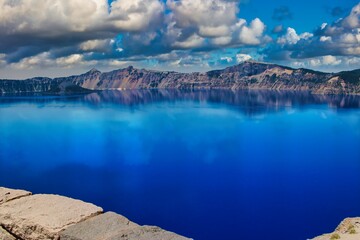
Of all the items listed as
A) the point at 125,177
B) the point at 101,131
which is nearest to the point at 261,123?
the point at 101,131

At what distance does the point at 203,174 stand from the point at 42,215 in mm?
76915

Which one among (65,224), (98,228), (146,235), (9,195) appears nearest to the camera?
(146,235)

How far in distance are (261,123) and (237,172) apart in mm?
91779

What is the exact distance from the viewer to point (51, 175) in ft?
269

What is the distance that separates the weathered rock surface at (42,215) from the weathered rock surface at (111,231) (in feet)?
0.88

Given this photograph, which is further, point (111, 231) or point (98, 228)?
point (98, 228)

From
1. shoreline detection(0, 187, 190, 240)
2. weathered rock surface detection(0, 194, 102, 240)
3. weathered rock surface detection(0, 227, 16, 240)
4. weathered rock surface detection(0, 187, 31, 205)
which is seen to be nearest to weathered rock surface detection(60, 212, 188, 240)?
shoreline detection(0, 187, 190, 240)

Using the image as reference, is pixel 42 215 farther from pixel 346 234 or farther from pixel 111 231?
pixel 346 234

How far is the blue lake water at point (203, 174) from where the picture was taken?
60812 mm

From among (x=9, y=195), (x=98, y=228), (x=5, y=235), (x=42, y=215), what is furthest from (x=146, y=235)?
(x=9, y=195)

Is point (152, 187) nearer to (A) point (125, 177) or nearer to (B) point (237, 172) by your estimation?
(A) point (125, 177)

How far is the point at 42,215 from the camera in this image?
755 cm

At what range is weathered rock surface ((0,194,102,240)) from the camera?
7.13 meters

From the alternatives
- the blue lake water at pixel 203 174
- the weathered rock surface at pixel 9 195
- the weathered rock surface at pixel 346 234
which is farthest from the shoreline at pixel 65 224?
the blue lake water at pixel 203 174
